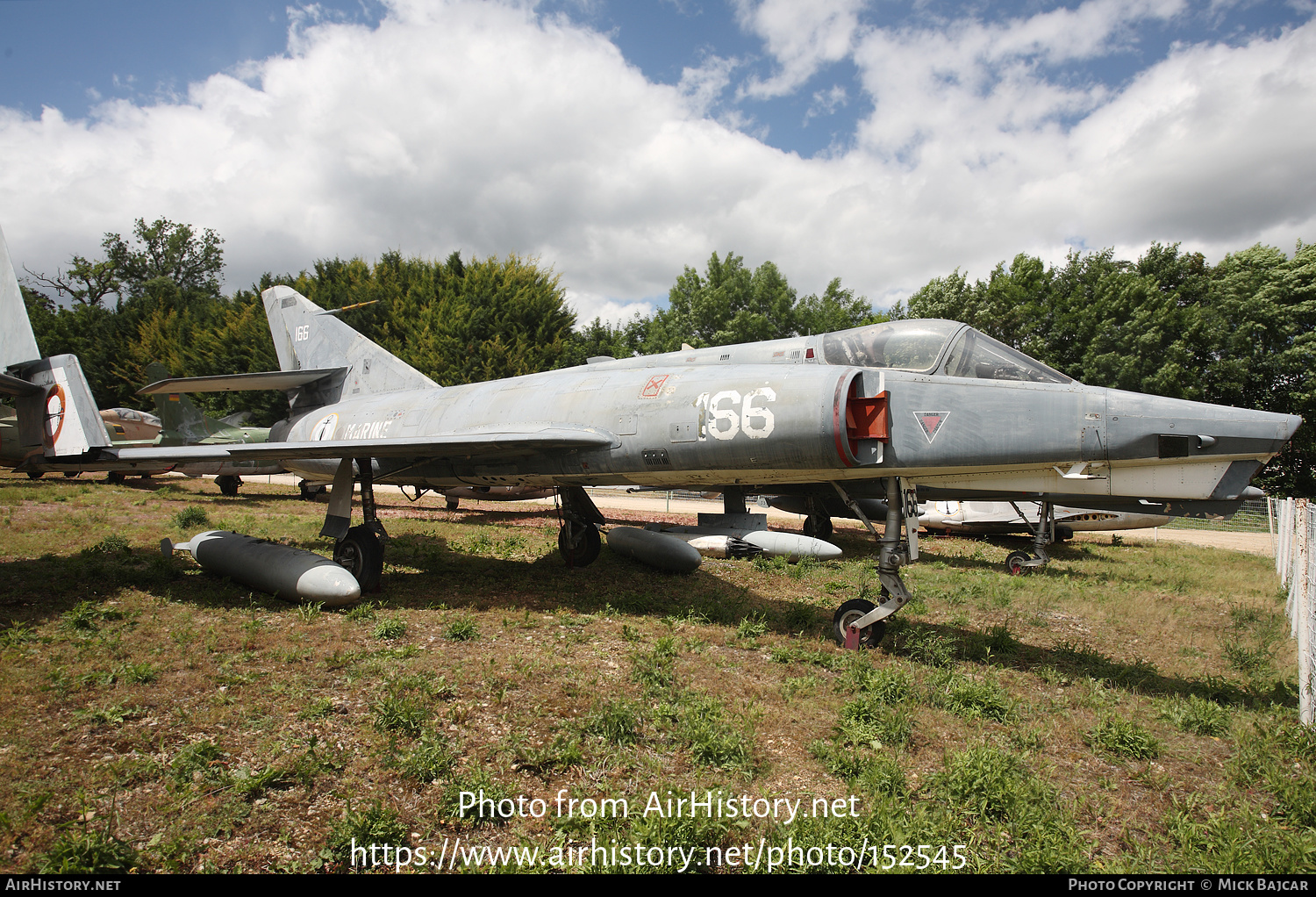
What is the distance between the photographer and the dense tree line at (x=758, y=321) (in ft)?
92.4

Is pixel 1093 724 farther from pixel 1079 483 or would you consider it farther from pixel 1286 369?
pixel 1286 369

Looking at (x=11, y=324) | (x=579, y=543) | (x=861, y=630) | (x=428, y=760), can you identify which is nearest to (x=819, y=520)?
(x=579, y=543)

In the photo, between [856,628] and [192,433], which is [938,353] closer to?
[856,628]

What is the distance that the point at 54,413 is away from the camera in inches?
309

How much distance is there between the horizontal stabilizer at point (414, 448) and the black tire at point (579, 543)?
2488 mm

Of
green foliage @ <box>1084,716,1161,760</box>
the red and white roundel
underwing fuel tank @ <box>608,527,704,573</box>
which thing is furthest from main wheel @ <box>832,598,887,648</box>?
the red and white roundel

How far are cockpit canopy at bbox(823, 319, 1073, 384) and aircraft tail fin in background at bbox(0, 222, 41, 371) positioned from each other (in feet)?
35.5

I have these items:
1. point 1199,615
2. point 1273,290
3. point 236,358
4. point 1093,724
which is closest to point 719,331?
point 1273,290

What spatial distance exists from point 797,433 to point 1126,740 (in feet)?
11.1

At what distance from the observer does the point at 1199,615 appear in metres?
8.75

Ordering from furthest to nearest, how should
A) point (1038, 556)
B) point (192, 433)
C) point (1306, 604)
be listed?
1. point (192, 433)
2. point (1038, 556)
3. point (1306, 604)

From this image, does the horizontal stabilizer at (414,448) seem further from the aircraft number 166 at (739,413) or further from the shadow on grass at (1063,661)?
the shadow on grass at (1063,661)

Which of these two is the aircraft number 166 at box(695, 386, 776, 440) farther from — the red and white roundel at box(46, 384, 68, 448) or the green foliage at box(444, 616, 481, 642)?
the red and white roundel at box(46, 384, 68, 448)

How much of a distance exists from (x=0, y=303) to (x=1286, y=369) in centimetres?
4146
